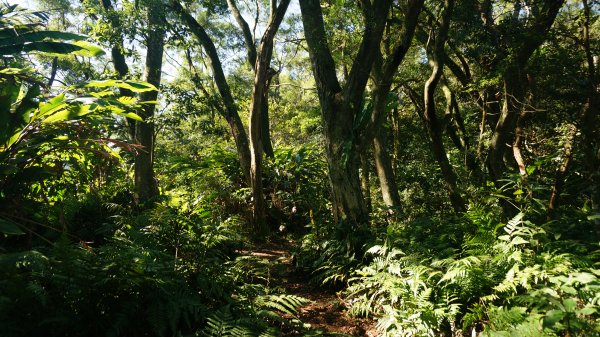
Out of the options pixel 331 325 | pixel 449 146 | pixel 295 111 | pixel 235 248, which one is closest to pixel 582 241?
pixel 331 325

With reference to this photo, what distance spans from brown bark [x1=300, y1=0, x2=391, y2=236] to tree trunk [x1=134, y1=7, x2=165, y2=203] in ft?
11.0

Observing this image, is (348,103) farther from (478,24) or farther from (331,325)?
(331,325)

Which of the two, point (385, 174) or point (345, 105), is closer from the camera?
point (345, 105)

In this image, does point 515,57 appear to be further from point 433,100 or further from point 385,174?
point 385,174

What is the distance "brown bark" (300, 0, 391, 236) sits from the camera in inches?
214

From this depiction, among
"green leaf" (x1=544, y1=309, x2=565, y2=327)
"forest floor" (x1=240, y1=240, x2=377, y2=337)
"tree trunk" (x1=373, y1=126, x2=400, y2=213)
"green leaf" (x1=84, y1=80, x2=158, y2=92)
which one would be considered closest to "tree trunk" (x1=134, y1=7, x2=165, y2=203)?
"green leaf" (x1=84, y1=80, x2=158, y2=92)

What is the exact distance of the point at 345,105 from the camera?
5648 millimetres

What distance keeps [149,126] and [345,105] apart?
458 cm

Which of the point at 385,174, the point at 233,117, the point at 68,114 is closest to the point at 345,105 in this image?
the point at 385,174

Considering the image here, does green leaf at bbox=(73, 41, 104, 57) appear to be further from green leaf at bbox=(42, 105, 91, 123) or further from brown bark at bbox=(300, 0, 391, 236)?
brown bark at bbox=(300, 0, 391, 236)

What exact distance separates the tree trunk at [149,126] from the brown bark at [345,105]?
335cm

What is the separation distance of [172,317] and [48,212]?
3.24 metres

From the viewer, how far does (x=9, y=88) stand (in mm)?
3807

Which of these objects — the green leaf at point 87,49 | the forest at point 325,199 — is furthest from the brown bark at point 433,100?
the green leaf at point 87,49
